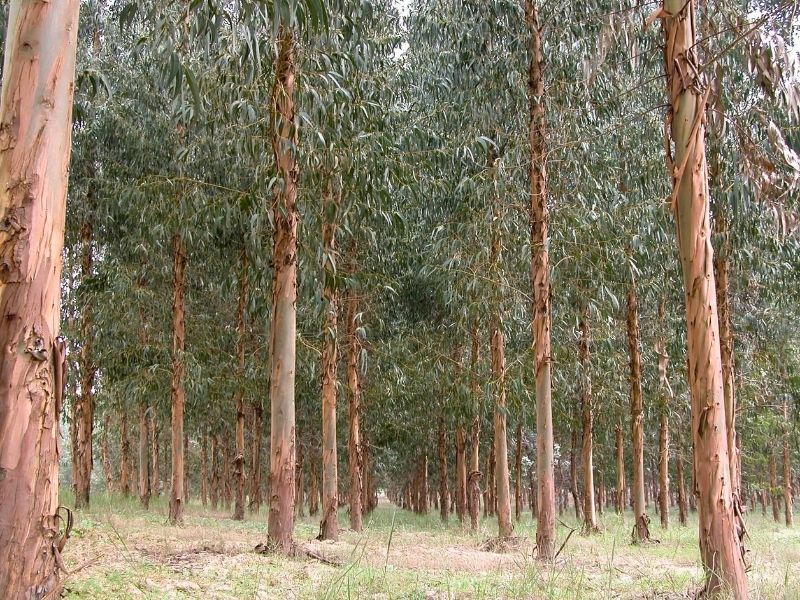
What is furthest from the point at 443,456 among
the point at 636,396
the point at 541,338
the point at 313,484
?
the point at 541,338

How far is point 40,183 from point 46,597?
6.33 ft

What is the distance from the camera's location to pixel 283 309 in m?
7.19

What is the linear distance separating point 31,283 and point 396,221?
25.0 ft

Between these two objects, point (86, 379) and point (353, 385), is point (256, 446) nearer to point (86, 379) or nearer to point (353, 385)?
point (86, 379)

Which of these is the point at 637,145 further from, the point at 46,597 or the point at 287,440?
the point at 46,597

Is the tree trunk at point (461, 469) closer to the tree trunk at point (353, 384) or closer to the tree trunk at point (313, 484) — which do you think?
the tree trunk at point (353, 384)

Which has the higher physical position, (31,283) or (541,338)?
(541,338)

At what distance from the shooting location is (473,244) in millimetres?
10914

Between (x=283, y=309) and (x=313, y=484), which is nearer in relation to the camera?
(x=283, y=309)

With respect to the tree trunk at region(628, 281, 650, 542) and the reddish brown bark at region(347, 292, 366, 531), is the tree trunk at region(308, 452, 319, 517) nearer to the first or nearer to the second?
the reddish brown bark at region(347, 292, 366, 531)

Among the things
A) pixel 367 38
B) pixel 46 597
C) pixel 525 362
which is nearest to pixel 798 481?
pixel 525 362

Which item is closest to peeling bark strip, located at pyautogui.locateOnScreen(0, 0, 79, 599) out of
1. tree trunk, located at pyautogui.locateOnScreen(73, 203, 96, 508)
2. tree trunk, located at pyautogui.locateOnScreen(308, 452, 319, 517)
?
tree trunk, located at pyautogui.locateOnScreen(73, 203, 96, 508)

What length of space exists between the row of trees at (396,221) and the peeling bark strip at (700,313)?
2cm

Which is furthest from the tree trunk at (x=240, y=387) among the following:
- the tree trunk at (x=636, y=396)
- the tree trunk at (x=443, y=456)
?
the tree trunk at (x=636, y=396)
